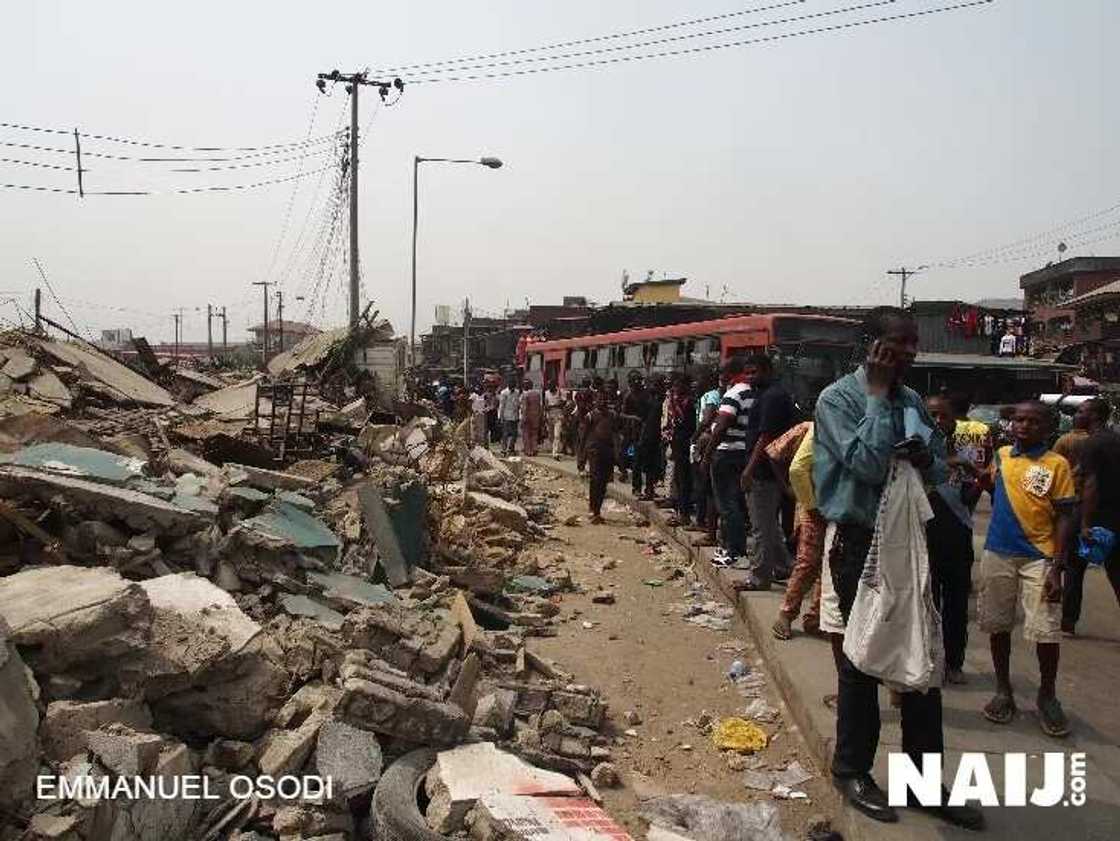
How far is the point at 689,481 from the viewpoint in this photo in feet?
33.3

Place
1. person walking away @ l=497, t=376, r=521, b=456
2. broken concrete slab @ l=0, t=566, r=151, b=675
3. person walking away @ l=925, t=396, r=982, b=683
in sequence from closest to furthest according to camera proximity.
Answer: broken concrete slab @ l=0, t=566, r=151, b=675, person walking away @ l=925, t=396, r=982, b=683, person walking away @ l=497, t=376, r=521, b=456

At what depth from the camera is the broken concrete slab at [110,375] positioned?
1116cm

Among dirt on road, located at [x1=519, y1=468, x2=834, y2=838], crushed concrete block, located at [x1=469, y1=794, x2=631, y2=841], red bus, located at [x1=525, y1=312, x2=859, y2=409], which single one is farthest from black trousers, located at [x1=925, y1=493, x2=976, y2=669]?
red bus, located at [x1=525, y1=312, x2=859, y2=409]

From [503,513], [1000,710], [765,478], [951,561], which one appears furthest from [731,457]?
[503,513]

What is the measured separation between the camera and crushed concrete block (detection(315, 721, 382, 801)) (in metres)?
3.58

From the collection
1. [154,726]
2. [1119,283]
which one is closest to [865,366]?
[154,726]

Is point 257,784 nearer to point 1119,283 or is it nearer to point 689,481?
point 689,481

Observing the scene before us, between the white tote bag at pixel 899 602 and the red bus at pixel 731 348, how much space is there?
727cm

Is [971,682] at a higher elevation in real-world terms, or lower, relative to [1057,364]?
lower

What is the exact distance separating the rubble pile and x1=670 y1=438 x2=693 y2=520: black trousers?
230cm

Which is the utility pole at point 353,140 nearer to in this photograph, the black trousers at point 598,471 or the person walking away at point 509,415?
the person walking away at point 509,415

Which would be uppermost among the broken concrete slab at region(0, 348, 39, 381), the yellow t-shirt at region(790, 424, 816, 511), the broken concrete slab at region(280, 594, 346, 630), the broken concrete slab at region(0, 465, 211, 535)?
the broken concrete slab at region(0, 348, 39, 381)

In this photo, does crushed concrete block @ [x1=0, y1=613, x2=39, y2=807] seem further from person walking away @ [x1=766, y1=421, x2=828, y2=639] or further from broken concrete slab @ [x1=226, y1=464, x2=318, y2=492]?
broken concrete slab @ [x1=226, y1=464, x2=318, y2=492]

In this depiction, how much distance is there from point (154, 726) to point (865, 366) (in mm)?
3216
